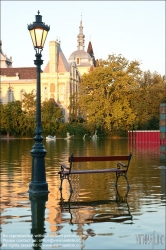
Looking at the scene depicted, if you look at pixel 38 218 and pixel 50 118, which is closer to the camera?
pixel 38 218

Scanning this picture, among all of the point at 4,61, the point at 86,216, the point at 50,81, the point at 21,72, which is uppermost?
the point at 4,61

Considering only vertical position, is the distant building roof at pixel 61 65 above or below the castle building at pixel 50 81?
above

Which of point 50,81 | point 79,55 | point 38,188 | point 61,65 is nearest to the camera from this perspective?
point 38,188

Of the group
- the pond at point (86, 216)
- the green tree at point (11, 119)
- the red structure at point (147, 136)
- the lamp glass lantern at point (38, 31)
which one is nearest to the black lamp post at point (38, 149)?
the lamp glass lantern at point (38, 31)

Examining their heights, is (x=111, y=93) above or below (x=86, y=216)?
above

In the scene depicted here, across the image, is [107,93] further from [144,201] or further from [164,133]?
[144,201]

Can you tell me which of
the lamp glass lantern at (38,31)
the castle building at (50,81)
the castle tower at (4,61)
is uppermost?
the castle tower at (4,61)

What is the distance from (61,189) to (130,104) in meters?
61.2

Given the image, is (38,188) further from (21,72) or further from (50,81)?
(21,72)

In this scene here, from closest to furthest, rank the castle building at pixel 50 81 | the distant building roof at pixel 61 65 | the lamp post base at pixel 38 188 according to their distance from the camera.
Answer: the lamp post base at pixel 38 188
the castle building at pixel 50 81
the distant building roof at pixel 61 65

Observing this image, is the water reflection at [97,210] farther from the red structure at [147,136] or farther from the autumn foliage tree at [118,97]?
the autumn foliage tree at [118,97]

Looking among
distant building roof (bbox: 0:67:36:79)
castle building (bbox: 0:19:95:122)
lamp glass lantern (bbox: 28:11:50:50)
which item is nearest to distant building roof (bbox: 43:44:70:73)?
castle building (bbox: 0:19:95:122)

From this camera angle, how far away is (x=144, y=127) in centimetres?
7475

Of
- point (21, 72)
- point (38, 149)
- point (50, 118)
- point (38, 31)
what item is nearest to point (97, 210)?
point (38, 149)
